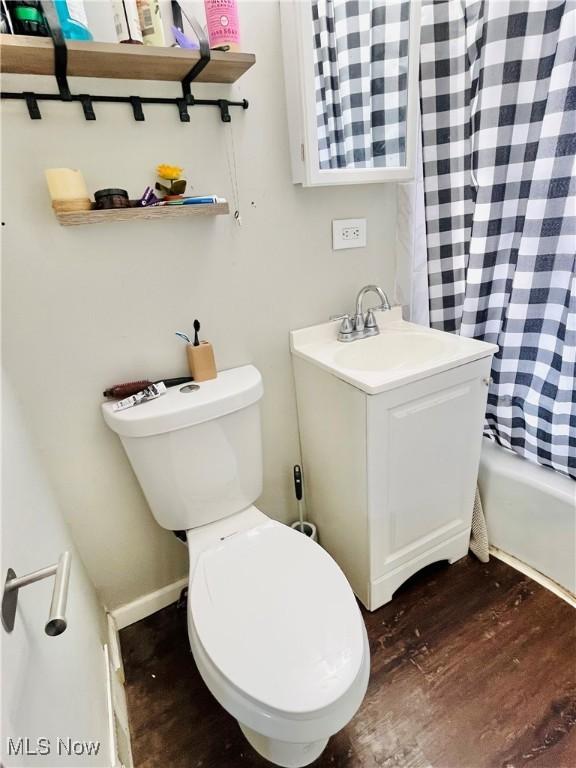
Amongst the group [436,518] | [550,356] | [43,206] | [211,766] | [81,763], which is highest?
[43,206]

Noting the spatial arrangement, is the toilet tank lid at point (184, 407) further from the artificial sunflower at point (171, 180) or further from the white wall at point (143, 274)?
the artificial sunflower at point (171, 180)

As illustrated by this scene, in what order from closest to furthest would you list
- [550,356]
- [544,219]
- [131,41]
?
[131,41] → [544,219] → [550,356]

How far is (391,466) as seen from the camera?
115 cm

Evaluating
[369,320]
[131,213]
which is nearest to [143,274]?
[131,213]

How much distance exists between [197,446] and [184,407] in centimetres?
12

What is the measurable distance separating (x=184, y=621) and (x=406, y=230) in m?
1.52

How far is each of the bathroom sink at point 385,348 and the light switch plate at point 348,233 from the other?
249 millimetres

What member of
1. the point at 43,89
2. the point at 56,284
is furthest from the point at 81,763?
the point at 43,89

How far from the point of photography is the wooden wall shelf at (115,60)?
77cm

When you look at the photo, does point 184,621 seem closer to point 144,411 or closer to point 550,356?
point 144,411

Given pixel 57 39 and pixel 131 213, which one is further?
pixel 131 213

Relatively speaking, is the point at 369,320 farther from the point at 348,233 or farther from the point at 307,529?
the point at 307,529

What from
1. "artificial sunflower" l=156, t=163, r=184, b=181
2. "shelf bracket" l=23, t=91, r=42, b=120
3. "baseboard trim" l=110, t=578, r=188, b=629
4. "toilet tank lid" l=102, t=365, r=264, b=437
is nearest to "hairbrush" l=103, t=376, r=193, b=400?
"toilet tank lid" l=102, t=365, r=264, b=437

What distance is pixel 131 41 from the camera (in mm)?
841
